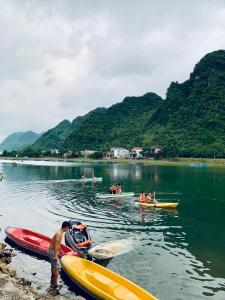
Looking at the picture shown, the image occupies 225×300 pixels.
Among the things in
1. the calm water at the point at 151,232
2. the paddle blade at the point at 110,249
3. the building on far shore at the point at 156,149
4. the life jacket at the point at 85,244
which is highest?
the building on far shore at the point at 156,149

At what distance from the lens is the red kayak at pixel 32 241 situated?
72.8ft

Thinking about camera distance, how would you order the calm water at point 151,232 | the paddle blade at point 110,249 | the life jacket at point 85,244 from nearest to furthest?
1. the calm water at point 151,232
2. the paddle blade at point 110,249
3. the life jacket at point 85,244

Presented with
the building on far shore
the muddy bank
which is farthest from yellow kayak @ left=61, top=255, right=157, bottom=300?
the building on far shore

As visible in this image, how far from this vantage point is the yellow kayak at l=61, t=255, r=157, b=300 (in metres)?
14.8

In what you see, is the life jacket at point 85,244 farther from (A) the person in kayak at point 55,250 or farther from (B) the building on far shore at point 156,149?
(B) the building on far shore at point 156,149

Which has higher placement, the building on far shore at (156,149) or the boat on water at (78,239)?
the building on far shore at (156,149)

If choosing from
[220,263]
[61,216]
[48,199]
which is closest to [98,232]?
[61,216]

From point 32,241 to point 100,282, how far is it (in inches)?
383

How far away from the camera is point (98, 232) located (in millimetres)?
29875

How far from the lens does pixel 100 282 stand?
635 inches

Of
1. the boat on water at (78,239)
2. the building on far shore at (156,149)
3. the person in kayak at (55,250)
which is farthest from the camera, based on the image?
the building on far shore at (156,149)

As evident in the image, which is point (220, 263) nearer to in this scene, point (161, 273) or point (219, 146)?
point (161, 273)

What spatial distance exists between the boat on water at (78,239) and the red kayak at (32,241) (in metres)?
0.55

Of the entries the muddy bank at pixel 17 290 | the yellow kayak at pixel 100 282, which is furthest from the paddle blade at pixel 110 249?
the muddy bank at pixel 17 290
